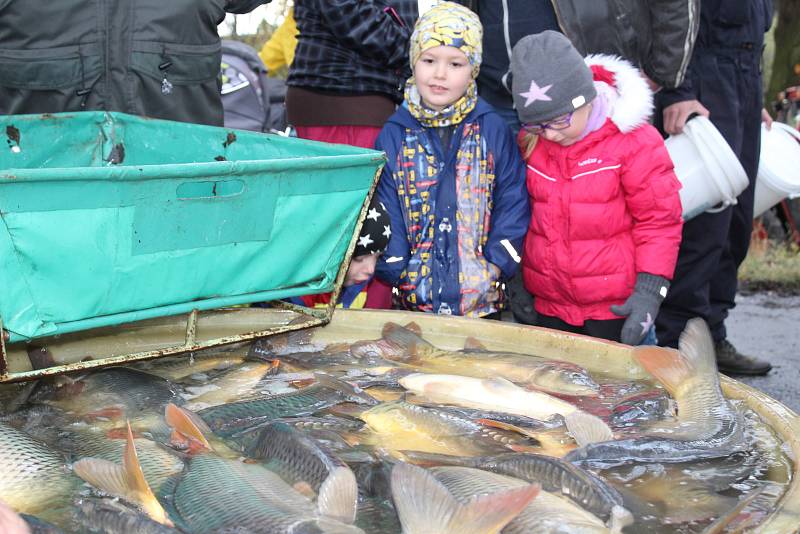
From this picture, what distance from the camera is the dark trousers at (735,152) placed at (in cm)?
540

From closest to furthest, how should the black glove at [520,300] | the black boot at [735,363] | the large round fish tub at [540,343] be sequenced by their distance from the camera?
1. the large round fish tub at [540,343]
2. the black glove at [520,300]
3. the black boot at [735,363]

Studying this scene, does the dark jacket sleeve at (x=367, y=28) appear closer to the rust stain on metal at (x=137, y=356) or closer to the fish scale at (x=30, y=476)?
the rust stain on metal at (x=137, y=356)

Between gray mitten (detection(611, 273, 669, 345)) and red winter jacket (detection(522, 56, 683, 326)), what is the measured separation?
43 mm

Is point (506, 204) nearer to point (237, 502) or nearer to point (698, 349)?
point (698, 349)

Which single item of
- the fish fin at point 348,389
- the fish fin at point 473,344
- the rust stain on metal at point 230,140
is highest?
the rust stain on metal at point 230,140

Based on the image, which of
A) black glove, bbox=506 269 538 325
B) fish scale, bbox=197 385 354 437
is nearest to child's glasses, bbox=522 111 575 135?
black glove, bbox=506 269 538 325

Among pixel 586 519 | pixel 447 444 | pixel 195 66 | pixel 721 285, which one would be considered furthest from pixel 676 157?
pixel 586 519

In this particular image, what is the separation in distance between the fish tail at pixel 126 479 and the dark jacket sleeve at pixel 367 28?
9.37 ft

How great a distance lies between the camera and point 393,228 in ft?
13.0

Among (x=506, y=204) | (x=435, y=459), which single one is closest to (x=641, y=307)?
(x=506, y=204)

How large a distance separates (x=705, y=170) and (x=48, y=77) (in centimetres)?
295

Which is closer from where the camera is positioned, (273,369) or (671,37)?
(273,369)

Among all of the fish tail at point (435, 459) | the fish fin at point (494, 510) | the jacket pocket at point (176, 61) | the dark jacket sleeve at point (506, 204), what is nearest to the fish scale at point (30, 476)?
the fish tail at point (435, 459)

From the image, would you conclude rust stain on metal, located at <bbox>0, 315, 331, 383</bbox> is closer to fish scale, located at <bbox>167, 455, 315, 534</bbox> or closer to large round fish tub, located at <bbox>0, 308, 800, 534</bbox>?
large round fish tub, located at <bbox>0, 308, 800, 534</bbox>
